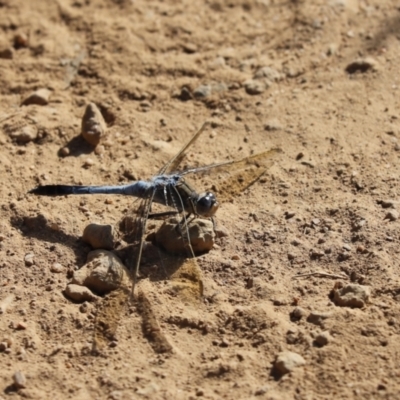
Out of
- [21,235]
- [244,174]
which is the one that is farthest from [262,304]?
[21,235]

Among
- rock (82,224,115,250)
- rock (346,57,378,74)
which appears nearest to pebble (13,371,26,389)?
rock (82,224,115,250)

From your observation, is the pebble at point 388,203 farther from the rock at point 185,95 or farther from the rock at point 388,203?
the rock at point 185,95

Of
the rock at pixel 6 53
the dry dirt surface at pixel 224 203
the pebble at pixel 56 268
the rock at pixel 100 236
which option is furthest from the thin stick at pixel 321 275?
the rock at pixel 6 53

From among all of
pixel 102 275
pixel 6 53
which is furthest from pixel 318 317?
pixel 6 53

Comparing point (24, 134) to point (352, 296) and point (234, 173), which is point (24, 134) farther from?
point (352, 296)

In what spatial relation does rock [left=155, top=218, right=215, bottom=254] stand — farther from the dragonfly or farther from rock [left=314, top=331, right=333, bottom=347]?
rock [left=314, top=331, right=333, bottom=347]

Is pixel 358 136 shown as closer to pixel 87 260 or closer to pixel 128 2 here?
pixel 87 260
